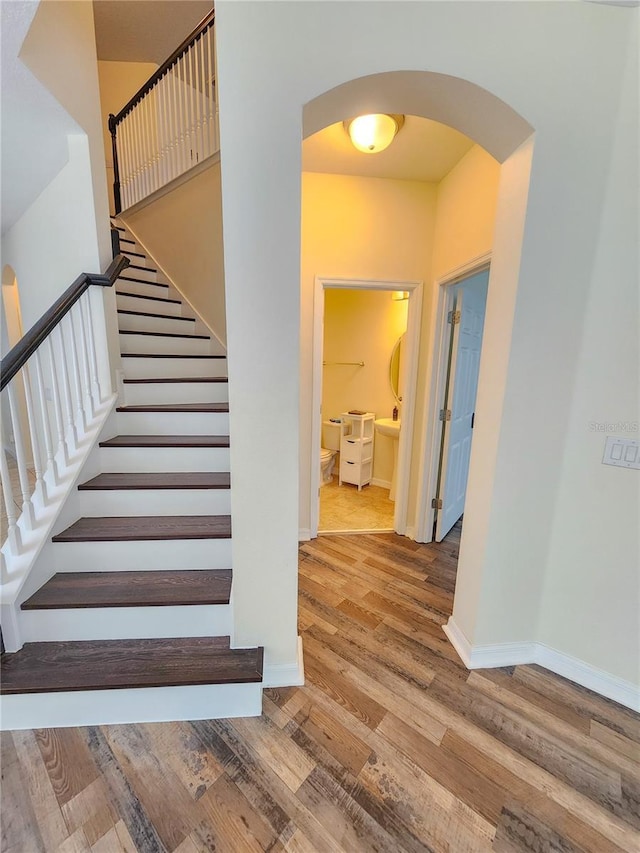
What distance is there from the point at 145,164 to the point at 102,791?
4460mm

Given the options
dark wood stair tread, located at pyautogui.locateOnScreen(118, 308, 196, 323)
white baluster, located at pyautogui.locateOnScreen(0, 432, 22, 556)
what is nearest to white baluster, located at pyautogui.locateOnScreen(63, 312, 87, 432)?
white baluster, located at pyautogui.locateOnScreen(0, 432, 22, 556)

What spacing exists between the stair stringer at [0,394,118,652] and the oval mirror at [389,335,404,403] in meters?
2.83

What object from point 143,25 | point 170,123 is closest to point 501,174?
point 170,123

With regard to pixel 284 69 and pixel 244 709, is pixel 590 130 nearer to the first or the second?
pixel 284 69

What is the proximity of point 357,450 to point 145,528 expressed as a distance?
7.89ft

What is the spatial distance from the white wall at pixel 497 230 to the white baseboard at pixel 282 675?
0.23ft

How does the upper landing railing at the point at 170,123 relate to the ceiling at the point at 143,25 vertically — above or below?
below

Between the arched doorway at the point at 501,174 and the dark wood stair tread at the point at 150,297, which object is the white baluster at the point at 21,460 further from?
the dark wood stair tread at the point at 150,297

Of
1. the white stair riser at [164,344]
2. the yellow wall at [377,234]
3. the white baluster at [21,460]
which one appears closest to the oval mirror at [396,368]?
the yellow wall at [377,234]

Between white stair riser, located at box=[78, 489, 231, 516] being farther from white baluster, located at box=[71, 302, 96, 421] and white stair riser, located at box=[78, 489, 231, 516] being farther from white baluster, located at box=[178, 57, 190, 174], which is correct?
white baluster, located at box=[178, 57, 190, 174]

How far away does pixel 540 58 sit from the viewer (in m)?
1.16

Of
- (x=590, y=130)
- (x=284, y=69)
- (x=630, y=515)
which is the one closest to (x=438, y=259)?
(x=590, y=130)

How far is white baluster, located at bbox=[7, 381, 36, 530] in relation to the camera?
1.37m

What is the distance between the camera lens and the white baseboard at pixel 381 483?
12.5 ft
